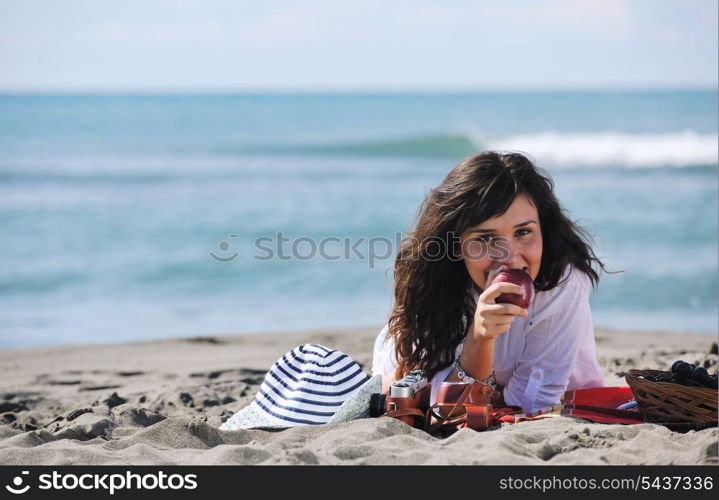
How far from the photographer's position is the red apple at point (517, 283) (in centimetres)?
364

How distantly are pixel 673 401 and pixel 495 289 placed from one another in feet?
2.67

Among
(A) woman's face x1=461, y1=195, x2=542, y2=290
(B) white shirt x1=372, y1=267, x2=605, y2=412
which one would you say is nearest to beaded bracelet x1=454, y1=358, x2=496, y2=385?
(B) white shirt x1=372, y1=267, x2=605, y2=412

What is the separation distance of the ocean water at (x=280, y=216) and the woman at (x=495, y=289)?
274 cm

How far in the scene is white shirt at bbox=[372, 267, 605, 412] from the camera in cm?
396

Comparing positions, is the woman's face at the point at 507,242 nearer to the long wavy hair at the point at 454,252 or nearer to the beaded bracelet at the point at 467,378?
the long wavy hair at the point at 454,252

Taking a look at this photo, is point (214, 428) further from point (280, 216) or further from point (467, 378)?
point (280, 216)

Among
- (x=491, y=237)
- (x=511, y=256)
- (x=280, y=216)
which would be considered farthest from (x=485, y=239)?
(x=280, y=216)

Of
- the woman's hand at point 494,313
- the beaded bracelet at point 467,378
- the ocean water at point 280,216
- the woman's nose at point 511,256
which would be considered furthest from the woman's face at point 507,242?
the ocean water at point 280,216

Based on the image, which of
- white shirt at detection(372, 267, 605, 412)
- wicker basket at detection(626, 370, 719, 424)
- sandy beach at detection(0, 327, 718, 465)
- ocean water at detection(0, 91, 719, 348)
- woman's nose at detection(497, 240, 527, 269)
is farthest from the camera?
ocean water at detection(0, 91, 719, 348)

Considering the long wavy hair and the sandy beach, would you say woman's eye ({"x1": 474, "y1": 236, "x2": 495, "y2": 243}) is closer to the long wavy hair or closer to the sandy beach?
the long wavy hair

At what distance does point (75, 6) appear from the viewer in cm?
3178

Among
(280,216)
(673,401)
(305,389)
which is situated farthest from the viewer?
(280,216)

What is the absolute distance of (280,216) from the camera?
561 inches
